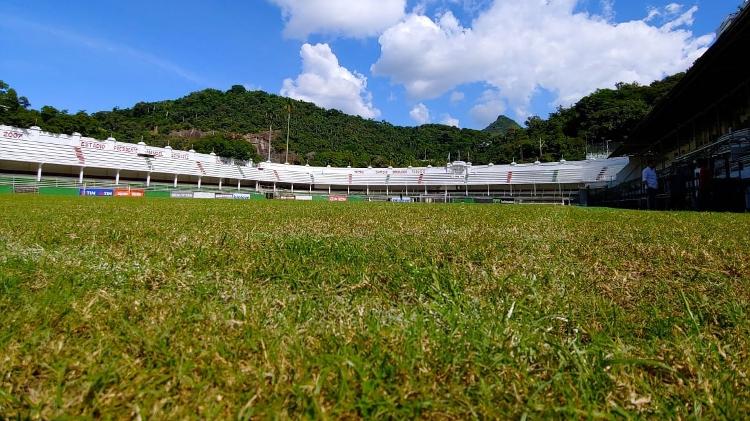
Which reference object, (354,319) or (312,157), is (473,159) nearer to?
(312,157)

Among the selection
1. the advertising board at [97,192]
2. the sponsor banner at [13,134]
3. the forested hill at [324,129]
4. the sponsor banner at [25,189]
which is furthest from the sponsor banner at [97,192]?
the forested hill at [324,129]

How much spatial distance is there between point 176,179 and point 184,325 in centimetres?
6495

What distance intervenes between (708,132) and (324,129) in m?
104

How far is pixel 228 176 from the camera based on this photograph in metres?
65.9

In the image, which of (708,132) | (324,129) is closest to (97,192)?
(708,132)

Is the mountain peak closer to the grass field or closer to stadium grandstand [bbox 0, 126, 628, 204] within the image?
stadium grandstand [bbox 0, 126, 628, 204]

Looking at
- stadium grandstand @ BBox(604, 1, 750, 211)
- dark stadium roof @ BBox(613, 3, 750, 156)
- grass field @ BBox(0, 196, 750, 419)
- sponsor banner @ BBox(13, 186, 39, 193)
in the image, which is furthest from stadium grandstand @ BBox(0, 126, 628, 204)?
grass field @ BBox(0, 196, 750, 419)

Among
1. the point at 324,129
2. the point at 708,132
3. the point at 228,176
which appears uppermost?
the point at 324,129

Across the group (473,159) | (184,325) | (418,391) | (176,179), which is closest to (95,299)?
(184,325)

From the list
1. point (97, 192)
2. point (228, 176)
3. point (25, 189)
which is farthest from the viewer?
point (228, 176)

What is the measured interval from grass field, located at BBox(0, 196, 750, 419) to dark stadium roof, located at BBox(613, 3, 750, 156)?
42.7 feet

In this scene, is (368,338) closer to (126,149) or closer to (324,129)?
(126,149)

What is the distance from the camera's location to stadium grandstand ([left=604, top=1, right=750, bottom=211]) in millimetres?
10875

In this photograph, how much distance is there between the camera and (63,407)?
811 millimetres
